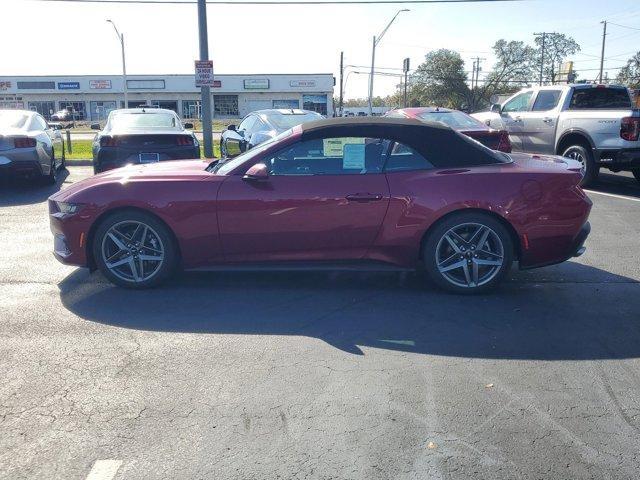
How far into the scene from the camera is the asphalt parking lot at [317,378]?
285 centimetres

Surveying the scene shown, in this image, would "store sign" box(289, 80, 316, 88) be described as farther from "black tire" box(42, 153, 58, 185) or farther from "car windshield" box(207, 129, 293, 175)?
"car windshield" box(207, 129, 293, 175)

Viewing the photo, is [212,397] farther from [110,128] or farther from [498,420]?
[110,128]

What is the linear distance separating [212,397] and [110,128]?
8.43 meters

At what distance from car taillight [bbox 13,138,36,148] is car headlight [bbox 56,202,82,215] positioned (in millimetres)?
5681

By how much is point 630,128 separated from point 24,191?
10659mm

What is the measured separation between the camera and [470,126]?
10992mm

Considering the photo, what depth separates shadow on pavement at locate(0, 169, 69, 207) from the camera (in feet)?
31.5

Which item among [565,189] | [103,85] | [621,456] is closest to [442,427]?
[621,456]

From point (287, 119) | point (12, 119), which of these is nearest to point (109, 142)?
point (12, 119)

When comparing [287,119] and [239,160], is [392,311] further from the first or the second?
[287,119]

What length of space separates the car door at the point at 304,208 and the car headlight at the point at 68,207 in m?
1.24

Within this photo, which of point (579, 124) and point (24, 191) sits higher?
point (579, 124)

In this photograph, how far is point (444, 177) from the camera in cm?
512

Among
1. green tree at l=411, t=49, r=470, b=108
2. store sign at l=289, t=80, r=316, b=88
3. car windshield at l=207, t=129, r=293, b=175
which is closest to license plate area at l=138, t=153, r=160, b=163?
car windshield at l=207, t=129, r=293, b=175
